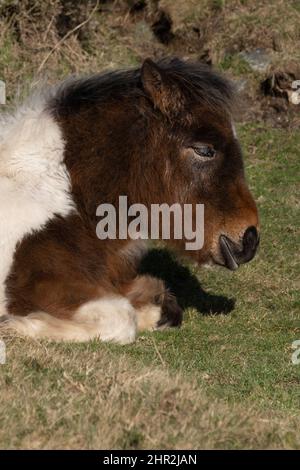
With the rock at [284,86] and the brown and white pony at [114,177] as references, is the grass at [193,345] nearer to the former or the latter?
the rock at [284,86]

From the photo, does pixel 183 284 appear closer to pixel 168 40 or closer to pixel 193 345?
pixel 193 345

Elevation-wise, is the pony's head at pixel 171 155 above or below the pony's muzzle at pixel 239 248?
above

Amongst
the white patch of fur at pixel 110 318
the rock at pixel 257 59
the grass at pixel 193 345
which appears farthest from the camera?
the rock at pixel 257 59

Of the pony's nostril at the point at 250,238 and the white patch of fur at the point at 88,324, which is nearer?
the white patch of fur at the point at 88,324

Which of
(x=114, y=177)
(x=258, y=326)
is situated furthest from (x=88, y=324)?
(x=258, y=326)

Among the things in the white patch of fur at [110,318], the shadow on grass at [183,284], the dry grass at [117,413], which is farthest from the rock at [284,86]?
the dry grass at [117,413]

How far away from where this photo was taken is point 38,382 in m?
5.17

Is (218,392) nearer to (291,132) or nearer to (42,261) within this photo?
(42,261)

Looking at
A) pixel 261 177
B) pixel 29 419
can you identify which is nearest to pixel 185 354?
pixel 29 419

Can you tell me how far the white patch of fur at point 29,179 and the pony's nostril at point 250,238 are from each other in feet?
4.16

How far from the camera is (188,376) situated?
5.78 meters

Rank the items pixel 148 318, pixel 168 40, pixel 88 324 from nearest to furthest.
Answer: pixel 88 324, pixel 148 318, pixel 168 40

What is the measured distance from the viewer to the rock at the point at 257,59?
12086mm

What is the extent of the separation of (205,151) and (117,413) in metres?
2.56
